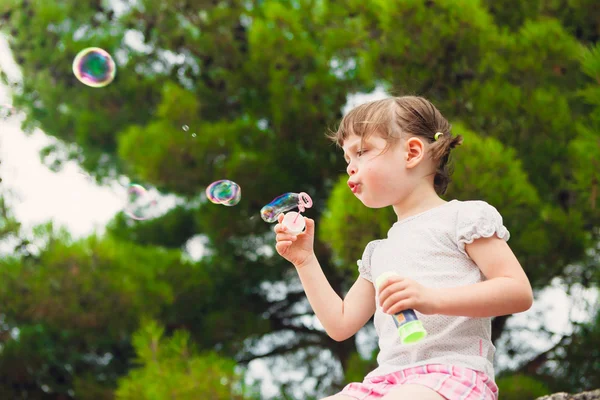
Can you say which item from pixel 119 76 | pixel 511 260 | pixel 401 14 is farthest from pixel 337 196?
pixel 119 76

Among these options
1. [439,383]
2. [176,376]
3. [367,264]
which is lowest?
[439,383]

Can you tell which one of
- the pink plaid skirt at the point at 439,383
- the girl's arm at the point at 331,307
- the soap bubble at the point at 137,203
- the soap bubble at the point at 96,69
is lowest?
Result: the pink plaid skirt at the point at 439,383

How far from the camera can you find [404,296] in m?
1.17

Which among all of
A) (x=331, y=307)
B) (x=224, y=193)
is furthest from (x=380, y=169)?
(x=224, y=193)

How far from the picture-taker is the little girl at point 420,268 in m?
1.25

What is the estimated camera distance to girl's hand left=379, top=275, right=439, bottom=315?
3.83 ft

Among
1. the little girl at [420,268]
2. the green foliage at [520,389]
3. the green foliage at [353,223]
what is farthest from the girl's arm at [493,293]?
the green foliage at [520,389]

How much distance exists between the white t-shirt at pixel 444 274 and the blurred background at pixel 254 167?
1.34 metres

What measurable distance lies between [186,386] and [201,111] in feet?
7.81

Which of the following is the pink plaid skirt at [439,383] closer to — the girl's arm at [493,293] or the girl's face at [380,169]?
the girl's arm at [493,293]

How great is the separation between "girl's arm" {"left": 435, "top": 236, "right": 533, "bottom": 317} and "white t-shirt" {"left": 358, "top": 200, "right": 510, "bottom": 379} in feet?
0.13

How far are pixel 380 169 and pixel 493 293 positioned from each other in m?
0.31

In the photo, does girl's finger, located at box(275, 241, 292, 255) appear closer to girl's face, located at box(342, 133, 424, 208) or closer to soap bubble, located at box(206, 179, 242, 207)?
girl's face, located at box(342, 133, 424, 208)

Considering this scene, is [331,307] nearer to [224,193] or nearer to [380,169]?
[380,169]
